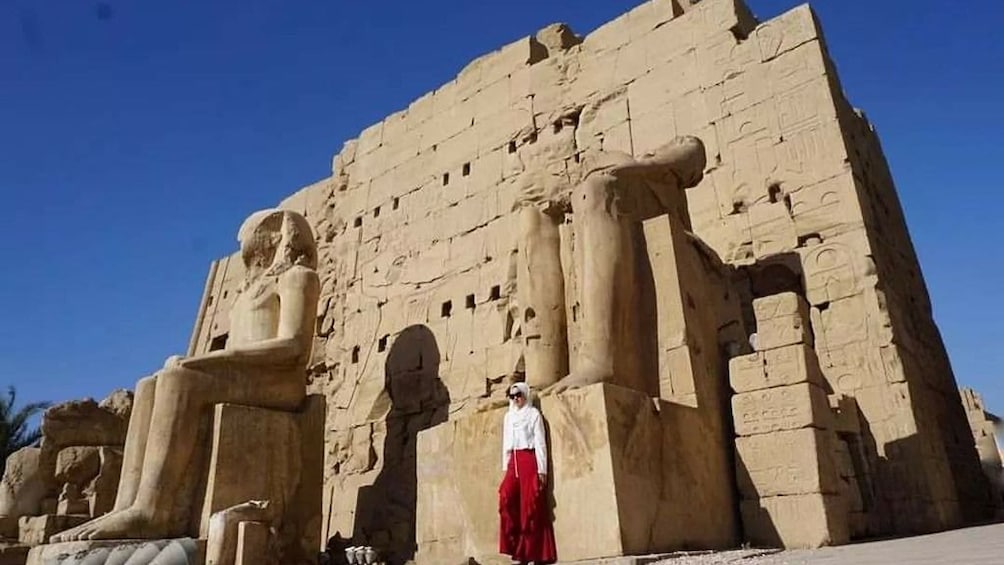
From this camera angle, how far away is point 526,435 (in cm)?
397

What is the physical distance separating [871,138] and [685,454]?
4751 mm

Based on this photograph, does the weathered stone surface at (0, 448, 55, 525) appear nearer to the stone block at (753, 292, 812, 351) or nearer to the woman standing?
the woman standing

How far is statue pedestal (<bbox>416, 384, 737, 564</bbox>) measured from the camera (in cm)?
373

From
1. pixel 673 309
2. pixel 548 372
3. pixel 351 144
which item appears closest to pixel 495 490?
pixel 548 372

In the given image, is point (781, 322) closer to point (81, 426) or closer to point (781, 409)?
point (781, 409)

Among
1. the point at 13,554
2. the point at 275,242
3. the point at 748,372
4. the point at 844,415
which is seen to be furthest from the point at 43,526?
the point at 844,415

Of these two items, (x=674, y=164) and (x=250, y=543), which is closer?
(x=250, y=543)

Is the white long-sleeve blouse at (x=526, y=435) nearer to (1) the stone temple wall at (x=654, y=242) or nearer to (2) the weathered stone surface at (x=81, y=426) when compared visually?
(1) the stone temple wall at (x=654, y=242)

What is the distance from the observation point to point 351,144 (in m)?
10.9

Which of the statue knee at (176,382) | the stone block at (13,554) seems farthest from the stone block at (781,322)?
the stone block at (13,554)

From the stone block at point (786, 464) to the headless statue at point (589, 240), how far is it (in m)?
0.95

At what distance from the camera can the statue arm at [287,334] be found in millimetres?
5918

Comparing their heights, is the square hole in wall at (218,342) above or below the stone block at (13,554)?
above

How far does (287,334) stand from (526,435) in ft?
9.90
